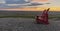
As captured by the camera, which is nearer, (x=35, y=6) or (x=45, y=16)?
(x=45, y=16)

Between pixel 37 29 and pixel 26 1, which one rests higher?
pixel 26 1

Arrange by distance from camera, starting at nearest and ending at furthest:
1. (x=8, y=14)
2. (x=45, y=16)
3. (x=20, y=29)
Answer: (x=20, y=29)
(x=45, y=16)
(x=8, y=14)

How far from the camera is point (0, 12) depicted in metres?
13.3

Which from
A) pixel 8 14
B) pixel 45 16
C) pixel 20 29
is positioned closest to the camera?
pixel 20 29

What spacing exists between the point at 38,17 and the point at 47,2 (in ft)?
11.6

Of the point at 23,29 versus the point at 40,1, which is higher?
the point at 40,1

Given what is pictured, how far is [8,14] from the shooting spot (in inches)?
516

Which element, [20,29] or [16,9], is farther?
[16,9]

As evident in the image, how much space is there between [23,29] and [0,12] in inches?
190

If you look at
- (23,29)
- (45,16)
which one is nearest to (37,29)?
(23,29)

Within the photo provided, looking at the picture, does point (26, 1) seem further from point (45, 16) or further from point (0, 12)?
point (45, 16)

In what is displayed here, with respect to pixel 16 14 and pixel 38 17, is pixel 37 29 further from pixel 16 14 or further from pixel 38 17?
pixel 16 14

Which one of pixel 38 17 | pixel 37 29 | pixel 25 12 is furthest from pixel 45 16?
pixel 25 12

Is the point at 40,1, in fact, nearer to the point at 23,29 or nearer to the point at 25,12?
the point at 25,12
